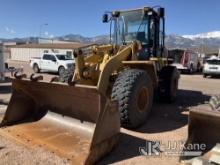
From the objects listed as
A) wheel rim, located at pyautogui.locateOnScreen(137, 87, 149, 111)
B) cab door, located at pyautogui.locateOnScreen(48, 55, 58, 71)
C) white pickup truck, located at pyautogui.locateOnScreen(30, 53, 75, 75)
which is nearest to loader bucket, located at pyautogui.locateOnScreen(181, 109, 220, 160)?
wheel rim, located at pyautogui.locateOnScreen(137, 87, 149, 111)

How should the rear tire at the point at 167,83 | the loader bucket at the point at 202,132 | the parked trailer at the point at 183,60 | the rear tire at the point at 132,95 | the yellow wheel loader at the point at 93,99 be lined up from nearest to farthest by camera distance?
the loader bucket at the point at 202,132 → the yellow wheel loader at the point at 93,99 → the rear tire at the point at 132,95 → the rear tire at the point at 167,83 → the parked trailer at the point at 183,60

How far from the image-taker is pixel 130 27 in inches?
322

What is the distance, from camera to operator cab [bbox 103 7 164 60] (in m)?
7.99

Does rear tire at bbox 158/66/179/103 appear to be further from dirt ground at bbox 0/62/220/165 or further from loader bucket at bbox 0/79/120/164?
loader bucket at bbox 0/79/120/164

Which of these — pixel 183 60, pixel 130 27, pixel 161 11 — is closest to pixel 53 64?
pixel 183 60

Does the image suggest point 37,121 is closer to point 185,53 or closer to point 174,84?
point 174,84

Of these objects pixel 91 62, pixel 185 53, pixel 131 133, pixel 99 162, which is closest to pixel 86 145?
pixel 99 162

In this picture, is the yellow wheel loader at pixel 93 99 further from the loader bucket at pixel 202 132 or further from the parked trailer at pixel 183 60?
Answer: the parked trailer at pixel 183 60

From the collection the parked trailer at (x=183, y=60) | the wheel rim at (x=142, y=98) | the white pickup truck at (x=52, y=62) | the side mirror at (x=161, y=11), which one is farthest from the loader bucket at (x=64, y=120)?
the parked trailer at (x=183, y=60)

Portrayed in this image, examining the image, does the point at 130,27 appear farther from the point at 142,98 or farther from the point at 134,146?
the point at 134,146

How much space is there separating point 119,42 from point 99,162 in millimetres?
4490

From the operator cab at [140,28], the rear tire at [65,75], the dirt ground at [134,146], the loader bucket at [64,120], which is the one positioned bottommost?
the dirt ground at [134,146]

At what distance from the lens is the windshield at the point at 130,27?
8031 mm

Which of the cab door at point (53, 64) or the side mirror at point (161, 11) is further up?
the side mirror at point (161, 11)
